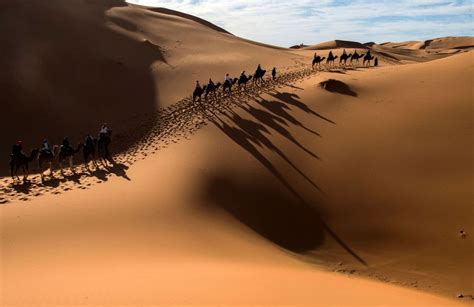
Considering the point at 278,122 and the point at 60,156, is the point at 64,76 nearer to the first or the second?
the point at 60,156

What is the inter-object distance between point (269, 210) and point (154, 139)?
7349mm

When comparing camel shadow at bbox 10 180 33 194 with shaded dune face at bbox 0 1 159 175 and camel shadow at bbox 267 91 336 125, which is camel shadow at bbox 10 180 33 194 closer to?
shaded dune face at bbox 0 1 159 175

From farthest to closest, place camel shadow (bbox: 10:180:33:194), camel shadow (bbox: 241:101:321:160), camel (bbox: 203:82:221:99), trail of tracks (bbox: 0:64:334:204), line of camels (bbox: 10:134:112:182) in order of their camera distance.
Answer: camel (bbox: 203:82:221:99) < camel shadow (bbox: 241:101:321:160) < line of camels (bbox: 10:134:112:182) < trail of tracks (bbox: 0:64:334:204) < camel shadow (bbox: 10:180:33:194)

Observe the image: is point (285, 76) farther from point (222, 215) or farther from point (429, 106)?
point (222, 215)

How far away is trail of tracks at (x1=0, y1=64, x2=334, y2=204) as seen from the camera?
13.2 metres

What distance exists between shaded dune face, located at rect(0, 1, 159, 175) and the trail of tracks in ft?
6.86

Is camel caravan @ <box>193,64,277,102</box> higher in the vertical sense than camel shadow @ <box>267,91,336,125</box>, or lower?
higher

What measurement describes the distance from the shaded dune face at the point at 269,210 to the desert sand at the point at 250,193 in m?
0.05

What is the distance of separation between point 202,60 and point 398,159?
1720cm

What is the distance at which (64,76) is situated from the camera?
24.7 m

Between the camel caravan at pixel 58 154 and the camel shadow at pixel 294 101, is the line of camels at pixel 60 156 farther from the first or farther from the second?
the camel shadow at pixel 294 101

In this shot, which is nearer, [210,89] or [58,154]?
[58,154]

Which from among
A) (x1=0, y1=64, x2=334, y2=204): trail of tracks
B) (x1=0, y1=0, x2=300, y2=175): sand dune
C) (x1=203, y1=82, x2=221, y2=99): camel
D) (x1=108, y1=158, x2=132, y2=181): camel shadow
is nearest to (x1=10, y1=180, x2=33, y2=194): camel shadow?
(x1=0, y1=64, x2=334, y2=204): trail of tracks

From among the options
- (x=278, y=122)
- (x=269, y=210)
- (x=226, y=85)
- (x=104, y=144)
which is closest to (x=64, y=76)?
(x=226, y=85)
